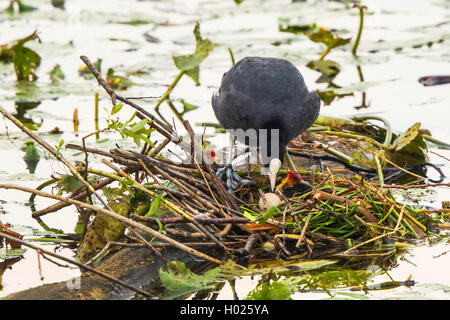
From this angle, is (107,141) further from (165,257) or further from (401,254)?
(401,254)

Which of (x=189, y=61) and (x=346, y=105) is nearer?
(x=189, y=61)

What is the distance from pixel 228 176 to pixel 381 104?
10.6 feet

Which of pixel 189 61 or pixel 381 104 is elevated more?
pixel 189 61

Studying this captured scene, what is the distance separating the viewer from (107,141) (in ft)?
18.2

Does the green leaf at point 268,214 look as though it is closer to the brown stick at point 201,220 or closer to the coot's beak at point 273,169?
the brown stick at point 201,220

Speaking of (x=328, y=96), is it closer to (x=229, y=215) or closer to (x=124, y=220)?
(x=229, y=215)

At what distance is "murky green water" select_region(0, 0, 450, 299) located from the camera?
3.89 m

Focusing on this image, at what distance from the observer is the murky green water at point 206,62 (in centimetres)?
389

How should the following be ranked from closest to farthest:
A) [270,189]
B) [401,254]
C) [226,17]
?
[401,254] < [270,189] < [226,17]

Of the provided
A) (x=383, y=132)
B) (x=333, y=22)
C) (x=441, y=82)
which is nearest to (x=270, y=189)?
(x=383, y=132)

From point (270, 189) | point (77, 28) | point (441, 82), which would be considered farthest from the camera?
point (77, 28)

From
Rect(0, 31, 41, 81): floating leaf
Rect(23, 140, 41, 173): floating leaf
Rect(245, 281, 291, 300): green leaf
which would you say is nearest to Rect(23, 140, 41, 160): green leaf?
Rect(23, 140, 41, 173): floating leaf

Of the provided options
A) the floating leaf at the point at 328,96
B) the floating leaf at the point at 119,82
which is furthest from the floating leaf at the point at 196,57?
the floating leaf at the point at 119,82

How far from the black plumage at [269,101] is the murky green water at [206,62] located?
0.93 meters
